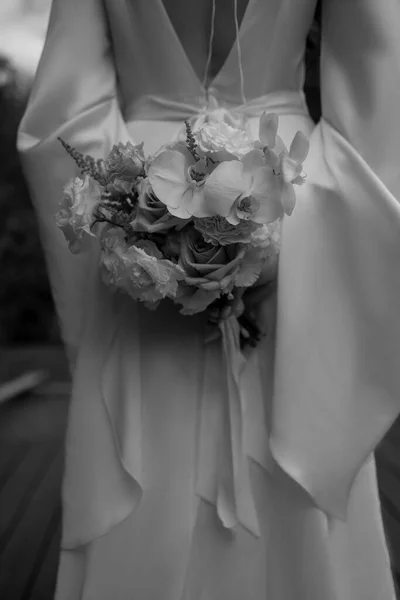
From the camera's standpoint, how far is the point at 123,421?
0.89 meters

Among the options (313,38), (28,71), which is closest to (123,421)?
(313,38)

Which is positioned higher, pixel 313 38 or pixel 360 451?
pixel 313 38

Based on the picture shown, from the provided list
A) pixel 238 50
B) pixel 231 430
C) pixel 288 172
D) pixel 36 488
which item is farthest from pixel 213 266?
pixel 36 488

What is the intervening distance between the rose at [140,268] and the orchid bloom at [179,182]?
0.21 ft

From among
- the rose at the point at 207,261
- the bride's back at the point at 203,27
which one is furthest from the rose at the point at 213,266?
the bride's back at the point at 203,27

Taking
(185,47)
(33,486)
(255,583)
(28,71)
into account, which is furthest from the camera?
(28,71)

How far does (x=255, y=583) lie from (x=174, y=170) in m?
0.55

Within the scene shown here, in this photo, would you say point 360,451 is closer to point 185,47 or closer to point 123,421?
point 123,421

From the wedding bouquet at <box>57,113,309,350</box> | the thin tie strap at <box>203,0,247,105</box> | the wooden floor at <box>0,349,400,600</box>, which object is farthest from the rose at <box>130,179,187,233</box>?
the wooden floor at <box>0,349,400,600</box>

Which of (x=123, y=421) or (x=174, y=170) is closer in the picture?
(x=174, y=170)

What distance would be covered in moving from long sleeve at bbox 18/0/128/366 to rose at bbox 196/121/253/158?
9.6 inches

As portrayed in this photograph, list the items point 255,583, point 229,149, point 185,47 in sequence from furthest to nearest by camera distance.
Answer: point 185,47 < point 255,583 < point 229,149

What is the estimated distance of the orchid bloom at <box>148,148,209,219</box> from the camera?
701 mm

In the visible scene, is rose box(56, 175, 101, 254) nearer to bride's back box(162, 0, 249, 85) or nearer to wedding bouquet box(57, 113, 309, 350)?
wedding bouquet box(57, 113, 309, 350)
